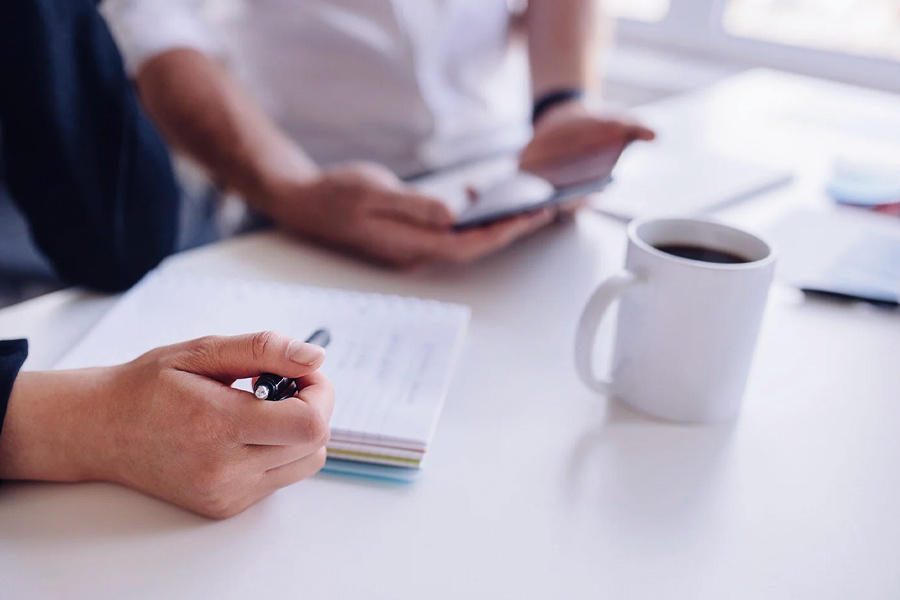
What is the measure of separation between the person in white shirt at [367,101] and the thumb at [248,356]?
→ 338 millimetres

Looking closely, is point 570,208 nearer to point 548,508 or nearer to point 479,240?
point 479,240

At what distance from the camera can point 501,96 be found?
3.88ft

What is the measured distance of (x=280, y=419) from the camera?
404 mm

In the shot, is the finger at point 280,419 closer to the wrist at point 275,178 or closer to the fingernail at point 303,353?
the fingernail at point 303,353

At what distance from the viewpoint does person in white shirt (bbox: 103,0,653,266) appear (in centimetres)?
78

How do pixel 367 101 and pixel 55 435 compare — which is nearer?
pixel 55 435

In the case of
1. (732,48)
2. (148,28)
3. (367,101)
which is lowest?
(732,48)

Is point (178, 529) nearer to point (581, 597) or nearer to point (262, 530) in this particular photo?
point (262, 530)

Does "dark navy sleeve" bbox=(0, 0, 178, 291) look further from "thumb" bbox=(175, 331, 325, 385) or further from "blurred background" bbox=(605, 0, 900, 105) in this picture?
"blurred background" bbox=(605, 0, 900, 105)

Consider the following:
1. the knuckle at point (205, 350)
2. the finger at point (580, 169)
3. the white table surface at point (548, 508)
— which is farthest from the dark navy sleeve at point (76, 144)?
the finger at point (580, 169)

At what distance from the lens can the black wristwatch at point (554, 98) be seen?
987 mm

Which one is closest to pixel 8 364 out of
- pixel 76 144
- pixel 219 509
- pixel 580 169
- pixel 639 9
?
pixel 219 509

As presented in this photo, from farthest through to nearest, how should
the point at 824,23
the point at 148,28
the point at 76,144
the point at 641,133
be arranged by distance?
the point at 824,23, the point at 148,28, the point at 641,133, the point at 76,144

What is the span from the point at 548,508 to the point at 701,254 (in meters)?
0.22
